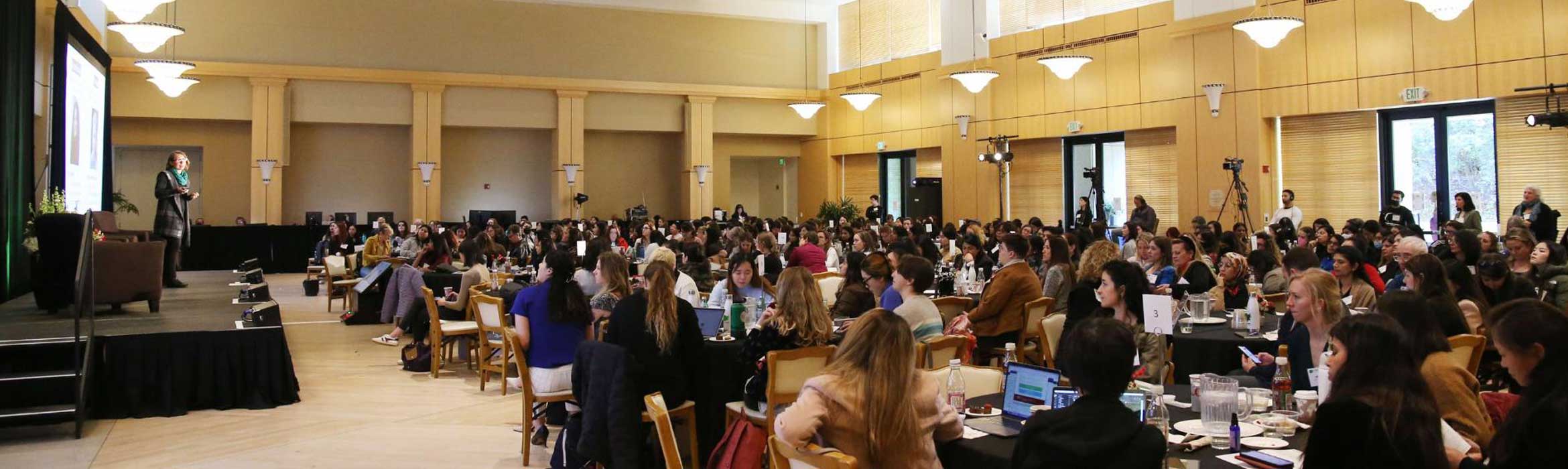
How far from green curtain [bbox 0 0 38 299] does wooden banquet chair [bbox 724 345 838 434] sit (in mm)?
7615

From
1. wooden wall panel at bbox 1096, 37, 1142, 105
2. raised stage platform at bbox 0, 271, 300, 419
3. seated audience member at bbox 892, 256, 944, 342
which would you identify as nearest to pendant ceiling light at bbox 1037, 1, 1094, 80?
wooden wall panel at bbox 1096, 37, 1142, 105

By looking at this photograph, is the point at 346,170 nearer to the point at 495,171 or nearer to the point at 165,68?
the point at 495,171

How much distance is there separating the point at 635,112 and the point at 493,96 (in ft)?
9.81

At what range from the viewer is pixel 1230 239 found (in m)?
9.38

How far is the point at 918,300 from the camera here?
502 cm

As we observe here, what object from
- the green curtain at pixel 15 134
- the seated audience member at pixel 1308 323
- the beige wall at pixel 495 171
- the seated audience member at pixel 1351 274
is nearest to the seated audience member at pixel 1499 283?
the seated audience member at pixel 1351 274

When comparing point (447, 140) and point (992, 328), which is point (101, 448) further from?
point (447, 140)

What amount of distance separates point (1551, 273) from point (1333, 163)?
7694mm

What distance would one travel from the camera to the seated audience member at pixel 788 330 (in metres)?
4.46

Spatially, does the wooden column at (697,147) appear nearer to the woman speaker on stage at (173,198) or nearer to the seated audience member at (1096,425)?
the woman speaker on stage at (173,198)

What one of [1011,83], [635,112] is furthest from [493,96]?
[1011,83]

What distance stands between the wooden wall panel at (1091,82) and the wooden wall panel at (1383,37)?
390 cm

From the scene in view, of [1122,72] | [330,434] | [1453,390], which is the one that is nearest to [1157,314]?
[1453,390]

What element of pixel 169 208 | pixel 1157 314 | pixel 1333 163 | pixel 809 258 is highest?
pixel 1333 163
